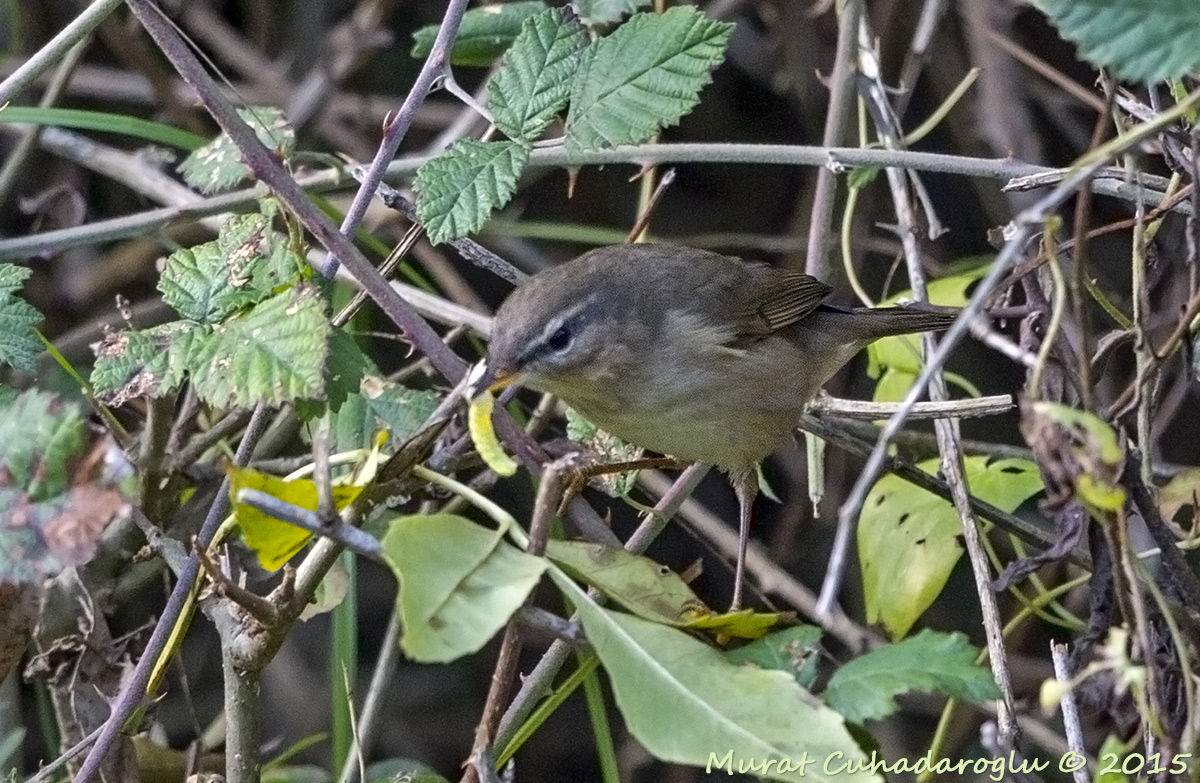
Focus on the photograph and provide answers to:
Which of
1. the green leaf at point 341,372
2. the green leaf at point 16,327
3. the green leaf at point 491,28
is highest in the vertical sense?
the green leaf at point 491,28

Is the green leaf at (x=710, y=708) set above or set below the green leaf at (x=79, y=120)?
below

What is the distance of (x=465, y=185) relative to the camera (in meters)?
1.98

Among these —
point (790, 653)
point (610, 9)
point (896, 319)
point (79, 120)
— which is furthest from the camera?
point (896, 319)

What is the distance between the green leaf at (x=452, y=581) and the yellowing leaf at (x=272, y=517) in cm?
15

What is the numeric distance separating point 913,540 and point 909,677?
→ 3.44 feet

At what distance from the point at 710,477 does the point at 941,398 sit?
81.2 inches

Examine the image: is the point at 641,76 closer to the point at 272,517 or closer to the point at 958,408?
the point at 958,408

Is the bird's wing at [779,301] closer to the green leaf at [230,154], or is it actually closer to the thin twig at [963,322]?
the green leaf at [230,154]

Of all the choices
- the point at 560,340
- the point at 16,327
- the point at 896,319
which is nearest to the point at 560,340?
the point at 560,340

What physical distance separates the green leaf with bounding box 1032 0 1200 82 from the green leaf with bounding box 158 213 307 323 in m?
1.08

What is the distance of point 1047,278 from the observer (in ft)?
6.75

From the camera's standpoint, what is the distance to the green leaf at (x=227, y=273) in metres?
1.90

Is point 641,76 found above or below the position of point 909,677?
above

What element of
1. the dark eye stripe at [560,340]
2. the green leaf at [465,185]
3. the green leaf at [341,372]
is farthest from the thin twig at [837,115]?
the green leaf at [341,372]
